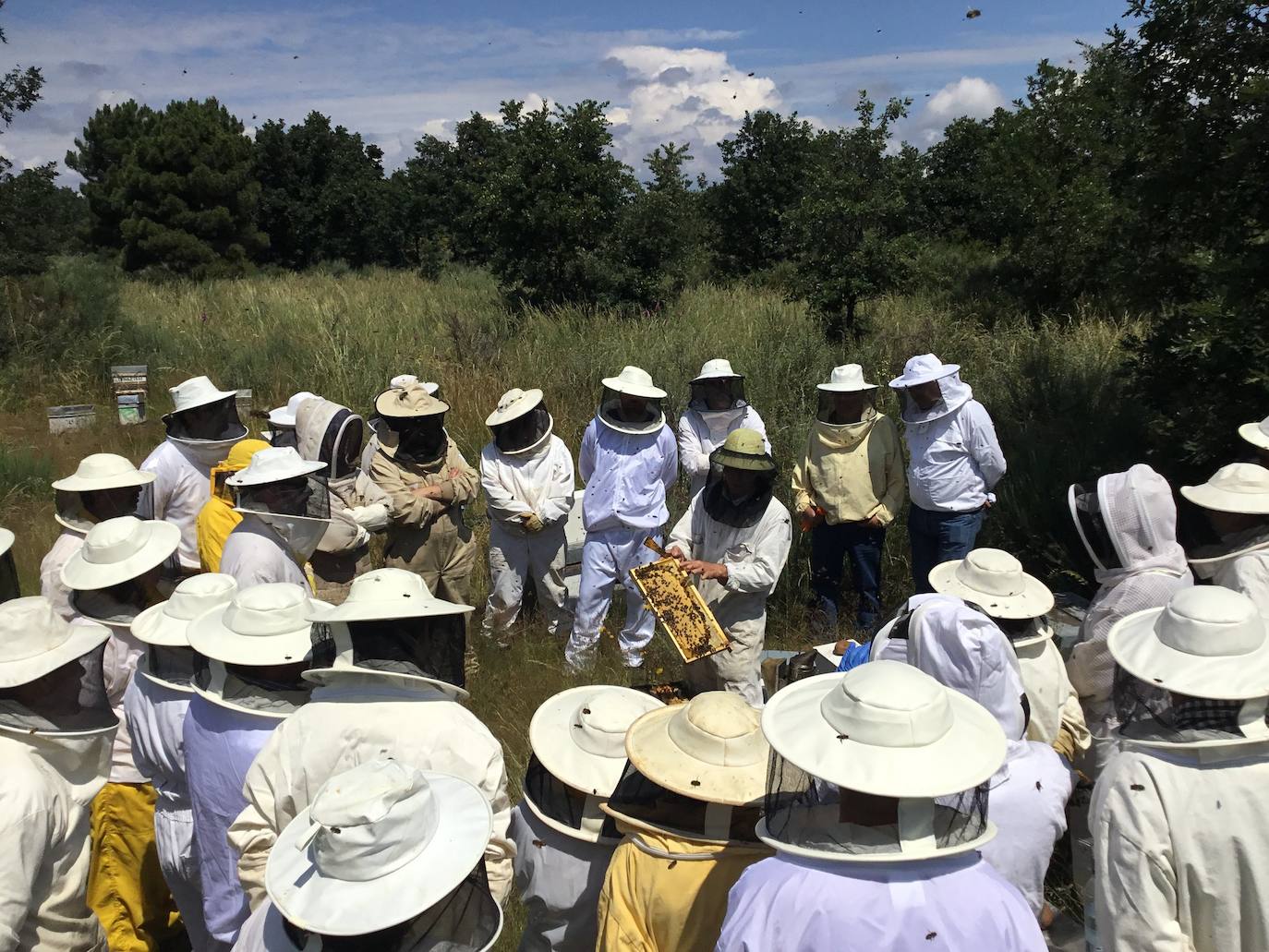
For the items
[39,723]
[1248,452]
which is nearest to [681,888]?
[39,723]

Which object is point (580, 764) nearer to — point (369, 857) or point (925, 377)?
point (369, 857)

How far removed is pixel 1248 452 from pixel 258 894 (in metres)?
4.70

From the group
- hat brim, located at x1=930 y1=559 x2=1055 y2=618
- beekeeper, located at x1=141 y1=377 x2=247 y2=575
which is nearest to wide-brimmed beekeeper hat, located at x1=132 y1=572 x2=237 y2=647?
beekeeper, located at x1=141 y1=377 x2=247 y2=575

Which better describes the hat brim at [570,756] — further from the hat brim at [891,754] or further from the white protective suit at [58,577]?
the white protective suit at [58,577]

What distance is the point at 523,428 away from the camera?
570cm

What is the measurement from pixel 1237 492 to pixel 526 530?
389 cm

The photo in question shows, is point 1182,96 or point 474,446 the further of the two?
point 474,446

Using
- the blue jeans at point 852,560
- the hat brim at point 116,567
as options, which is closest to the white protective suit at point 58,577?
the hat brim at point 116,567

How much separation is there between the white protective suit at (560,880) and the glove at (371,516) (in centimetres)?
282

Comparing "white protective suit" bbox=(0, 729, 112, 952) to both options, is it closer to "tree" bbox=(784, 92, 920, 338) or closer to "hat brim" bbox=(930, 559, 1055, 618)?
"hat brim" bbox=(930, 559, 1055, 618)

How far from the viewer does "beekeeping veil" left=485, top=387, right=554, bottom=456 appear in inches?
220

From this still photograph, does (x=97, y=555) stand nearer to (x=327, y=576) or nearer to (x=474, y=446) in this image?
(x=327, y=576)

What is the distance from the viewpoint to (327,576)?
5180 millimetres

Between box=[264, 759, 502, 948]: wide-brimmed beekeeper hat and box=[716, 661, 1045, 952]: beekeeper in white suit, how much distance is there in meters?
0.63
